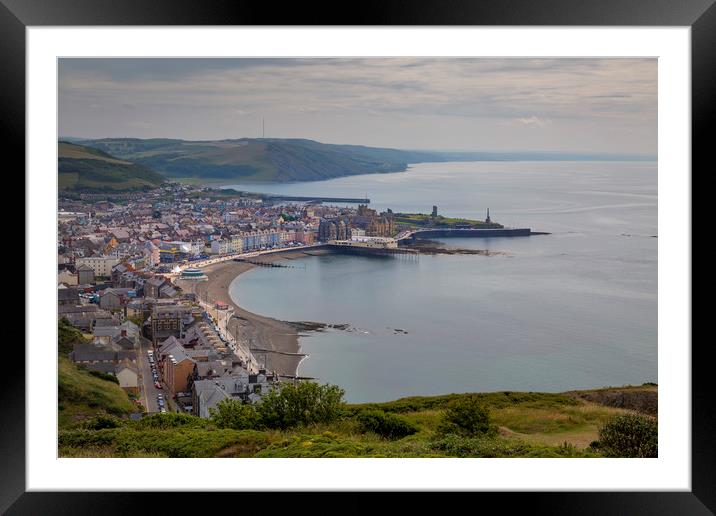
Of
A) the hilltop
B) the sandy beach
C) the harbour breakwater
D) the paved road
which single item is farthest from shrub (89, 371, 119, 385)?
the harbour breakwater

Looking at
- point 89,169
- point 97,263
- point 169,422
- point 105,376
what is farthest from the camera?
point 89,169

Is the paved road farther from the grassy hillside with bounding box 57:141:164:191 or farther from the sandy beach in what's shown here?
the grassy hillside with bounding box 57:141:164:191

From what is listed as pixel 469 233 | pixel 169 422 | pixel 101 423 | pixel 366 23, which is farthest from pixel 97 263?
pixel 366 23

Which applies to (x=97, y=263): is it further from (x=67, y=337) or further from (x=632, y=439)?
(x=632, y=439)

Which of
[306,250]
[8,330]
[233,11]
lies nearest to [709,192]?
[233,11]

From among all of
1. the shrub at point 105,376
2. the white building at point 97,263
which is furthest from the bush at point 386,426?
the white building at point 97,263

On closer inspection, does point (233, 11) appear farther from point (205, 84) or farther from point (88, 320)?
point (205, 84)

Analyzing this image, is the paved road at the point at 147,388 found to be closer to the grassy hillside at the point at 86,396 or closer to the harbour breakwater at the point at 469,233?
the grassy hillside at the point at 86,396
